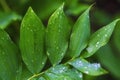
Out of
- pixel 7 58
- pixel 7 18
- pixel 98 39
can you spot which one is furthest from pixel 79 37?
pixel 7 18

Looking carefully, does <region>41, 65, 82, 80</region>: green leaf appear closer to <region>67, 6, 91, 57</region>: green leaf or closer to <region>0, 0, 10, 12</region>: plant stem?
<region>67, 6, 91, 57</region>: green leaf

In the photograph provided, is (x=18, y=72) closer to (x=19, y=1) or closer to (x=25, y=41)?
(x=25, y=41)

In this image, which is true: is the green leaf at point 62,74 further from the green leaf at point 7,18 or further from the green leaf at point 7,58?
the green leaf at point 7,18

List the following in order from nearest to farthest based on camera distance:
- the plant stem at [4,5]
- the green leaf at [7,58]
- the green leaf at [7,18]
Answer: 1. the green leaf at [7,58]
2. the green leaf at [7,18]
3. the plant stem at [4,5]

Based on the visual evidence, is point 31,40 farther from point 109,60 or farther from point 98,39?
point 109,60

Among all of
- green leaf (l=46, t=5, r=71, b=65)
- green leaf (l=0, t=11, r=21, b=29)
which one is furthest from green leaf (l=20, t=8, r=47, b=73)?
green leaf (l=0, t=11, r=21, b=29)

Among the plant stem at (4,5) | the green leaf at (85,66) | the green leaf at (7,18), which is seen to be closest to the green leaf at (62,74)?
the green leaf at (85,66)

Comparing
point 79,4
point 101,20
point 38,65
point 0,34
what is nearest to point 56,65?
point 38,65

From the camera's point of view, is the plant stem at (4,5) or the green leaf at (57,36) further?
the plant stem at (4,5)
